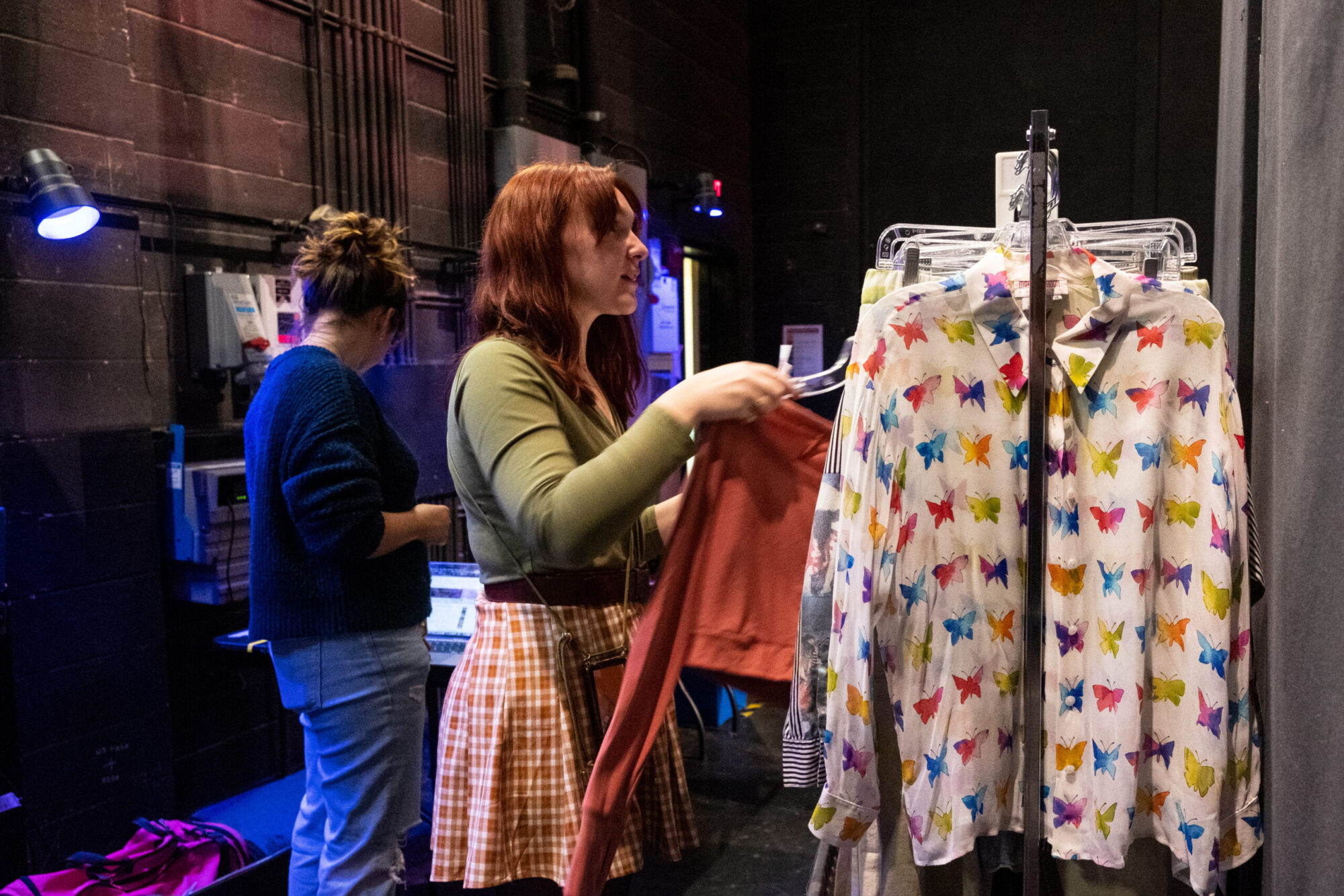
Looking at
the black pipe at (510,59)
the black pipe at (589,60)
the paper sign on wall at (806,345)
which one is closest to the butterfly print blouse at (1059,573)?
the black pipe at (510,59)

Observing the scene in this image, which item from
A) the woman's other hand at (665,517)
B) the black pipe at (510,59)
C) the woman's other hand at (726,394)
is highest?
the black pipe at (510,59)

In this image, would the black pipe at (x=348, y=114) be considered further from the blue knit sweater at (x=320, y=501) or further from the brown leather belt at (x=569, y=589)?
the brown leather belt at (x=569, y=589)

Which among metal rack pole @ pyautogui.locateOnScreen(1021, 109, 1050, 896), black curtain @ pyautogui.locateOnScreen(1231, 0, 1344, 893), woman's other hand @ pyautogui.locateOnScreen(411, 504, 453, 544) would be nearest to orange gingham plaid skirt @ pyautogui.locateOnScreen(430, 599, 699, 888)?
metal rack pole @ pyautogui.locateOnScreen(1021, 109, 1050, 896)

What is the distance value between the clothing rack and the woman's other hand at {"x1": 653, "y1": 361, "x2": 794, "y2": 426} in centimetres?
28

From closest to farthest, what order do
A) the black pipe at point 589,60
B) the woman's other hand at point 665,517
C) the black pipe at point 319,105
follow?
the woman's other hand at point 665,517
the black pipe at point 319,105
the black pipe at point 589,60

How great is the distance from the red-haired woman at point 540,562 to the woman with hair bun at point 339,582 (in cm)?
49

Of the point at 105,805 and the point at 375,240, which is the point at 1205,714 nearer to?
the point at 375,240

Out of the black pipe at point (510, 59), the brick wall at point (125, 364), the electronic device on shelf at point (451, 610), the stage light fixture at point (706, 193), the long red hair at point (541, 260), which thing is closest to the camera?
the long red hair at point (541, 260)

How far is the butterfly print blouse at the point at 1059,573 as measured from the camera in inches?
48.1

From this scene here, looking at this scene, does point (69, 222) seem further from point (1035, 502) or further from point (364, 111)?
point (1035, 502)

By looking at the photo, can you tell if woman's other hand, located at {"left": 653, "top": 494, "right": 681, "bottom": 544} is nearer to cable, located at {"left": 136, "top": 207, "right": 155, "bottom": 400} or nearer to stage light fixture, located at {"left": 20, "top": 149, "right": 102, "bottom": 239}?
stage light fixture, located at {"left": 20, "top": 149, "right": 102, "bottom": 239}

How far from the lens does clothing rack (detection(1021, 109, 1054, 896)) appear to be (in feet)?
3.50

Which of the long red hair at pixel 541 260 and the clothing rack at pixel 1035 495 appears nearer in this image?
the clothing rack at pixel 1035 495

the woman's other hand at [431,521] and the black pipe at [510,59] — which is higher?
the black pipe at [510,59]
